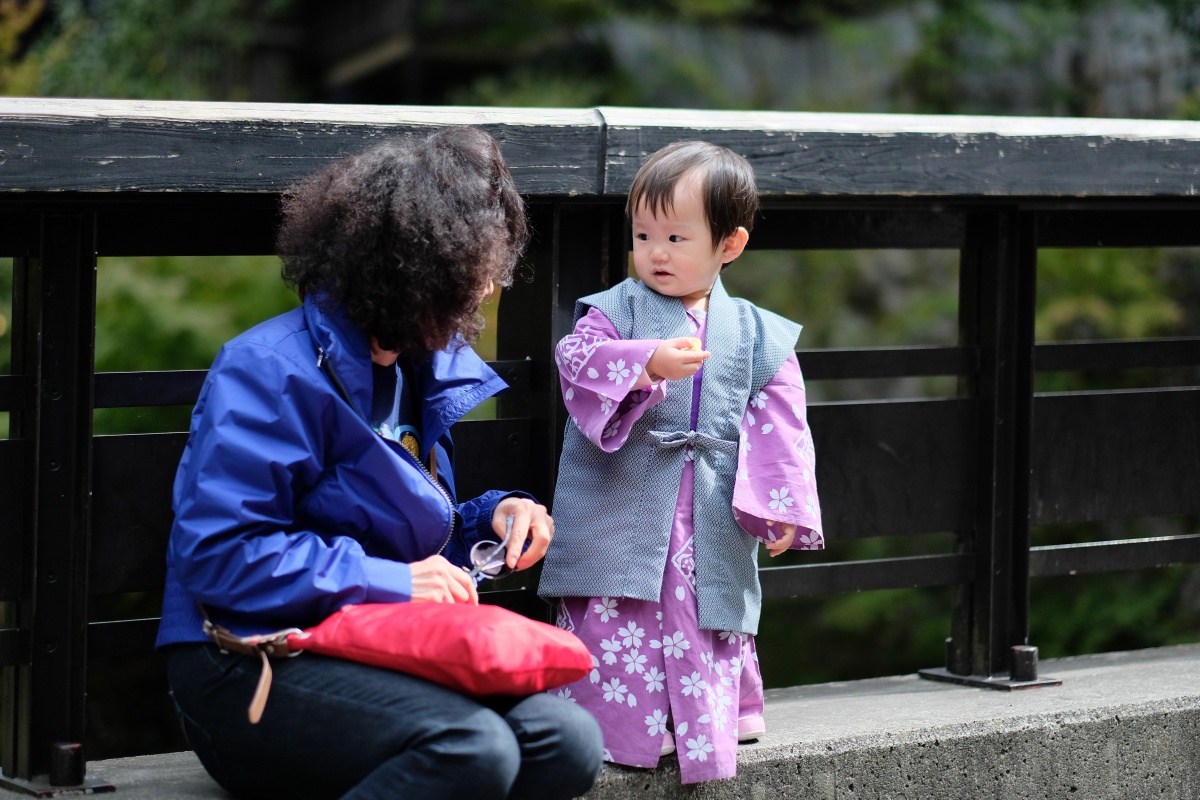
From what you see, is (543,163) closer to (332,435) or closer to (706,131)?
(706,131)

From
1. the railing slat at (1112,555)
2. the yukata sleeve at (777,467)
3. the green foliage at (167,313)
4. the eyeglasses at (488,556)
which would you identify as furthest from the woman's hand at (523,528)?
the green foliage at (167,313)

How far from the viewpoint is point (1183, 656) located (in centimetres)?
378

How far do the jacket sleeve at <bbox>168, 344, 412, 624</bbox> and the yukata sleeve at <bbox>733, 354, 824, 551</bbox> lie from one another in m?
0.69

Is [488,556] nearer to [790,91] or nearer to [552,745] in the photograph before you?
[552,745]

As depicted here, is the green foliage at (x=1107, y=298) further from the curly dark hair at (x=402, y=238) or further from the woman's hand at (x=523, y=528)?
the curly dark hair at (x=402, y=238)

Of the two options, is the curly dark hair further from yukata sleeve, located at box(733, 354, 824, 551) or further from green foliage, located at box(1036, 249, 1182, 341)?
green foliage, located at box(1036, 249, 1182, 341)

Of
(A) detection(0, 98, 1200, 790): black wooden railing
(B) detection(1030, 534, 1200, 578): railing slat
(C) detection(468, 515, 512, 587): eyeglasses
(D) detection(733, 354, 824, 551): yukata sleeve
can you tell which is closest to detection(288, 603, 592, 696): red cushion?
(C) detection(468, 515, 512, 587): eyeglasses

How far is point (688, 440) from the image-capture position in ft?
8.50

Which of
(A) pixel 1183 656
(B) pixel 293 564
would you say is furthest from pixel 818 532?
(A) pixel 1183 656

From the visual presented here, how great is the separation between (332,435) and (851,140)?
1.32 m

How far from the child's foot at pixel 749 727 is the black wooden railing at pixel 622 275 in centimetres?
51

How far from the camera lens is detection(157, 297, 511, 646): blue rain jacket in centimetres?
206

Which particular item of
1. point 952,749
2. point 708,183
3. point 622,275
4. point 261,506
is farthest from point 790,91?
point 261,506

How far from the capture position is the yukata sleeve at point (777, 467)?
2.54 meters
